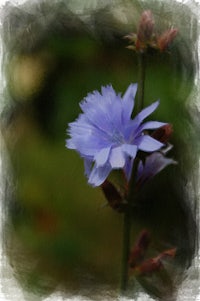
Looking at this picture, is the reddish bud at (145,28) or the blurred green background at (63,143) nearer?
the reddish bud at (145,28)

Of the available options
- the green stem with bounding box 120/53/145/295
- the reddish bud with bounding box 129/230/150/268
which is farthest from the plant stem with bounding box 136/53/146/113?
the reddish bud with bounding box 129/230/150/268

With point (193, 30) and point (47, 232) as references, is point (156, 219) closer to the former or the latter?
→ point (47, 232)

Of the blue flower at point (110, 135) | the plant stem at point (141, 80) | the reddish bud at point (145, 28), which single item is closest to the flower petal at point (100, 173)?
the blue flower at point (110, 135)

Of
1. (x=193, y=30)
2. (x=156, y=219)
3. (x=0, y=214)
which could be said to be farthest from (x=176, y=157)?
(x=0, y=214)

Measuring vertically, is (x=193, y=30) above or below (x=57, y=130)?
above

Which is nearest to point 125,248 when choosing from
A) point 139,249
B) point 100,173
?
point 139,249

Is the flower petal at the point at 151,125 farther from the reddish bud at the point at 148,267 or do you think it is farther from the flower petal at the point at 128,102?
the reddish bud at the point at 148,267
